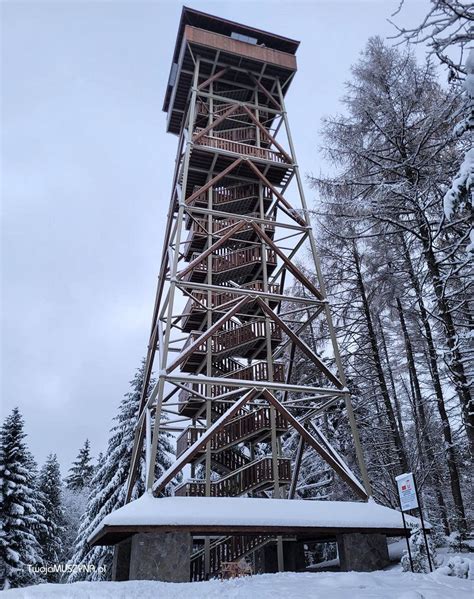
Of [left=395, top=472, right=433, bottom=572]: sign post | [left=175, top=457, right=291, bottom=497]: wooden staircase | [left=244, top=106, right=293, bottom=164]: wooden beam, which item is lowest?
[left=395, top=472, right=433, bottom=572]: sign post

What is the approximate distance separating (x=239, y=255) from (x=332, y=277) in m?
4.50

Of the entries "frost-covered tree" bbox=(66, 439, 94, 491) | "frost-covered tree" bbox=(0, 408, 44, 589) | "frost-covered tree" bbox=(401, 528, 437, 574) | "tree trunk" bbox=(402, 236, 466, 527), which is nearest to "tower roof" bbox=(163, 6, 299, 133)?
"tree trunk" bbox=(402, 236, 466, 527)

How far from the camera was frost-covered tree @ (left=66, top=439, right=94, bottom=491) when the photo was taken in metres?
51.4

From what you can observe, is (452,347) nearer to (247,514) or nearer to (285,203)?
(247,514)

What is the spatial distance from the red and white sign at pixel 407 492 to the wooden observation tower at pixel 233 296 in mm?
3876

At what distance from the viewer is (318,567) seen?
1473cm

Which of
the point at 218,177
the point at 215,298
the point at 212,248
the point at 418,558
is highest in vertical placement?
the point at 218,177

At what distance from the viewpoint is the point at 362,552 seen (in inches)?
425

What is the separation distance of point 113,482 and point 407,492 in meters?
15.7

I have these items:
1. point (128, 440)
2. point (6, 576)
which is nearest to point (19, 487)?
point (6, 576)

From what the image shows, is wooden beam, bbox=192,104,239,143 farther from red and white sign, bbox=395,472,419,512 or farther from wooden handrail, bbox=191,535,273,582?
red and white sign, bbox=395,472,419,512

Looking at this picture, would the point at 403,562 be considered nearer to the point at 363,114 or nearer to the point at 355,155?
the point at 355,155

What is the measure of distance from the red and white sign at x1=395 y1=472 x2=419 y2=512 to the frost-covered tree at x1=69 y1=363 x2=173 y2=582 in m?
13.9

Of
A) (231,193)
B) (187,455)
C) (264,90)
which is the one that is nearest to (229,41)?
(264,90)
